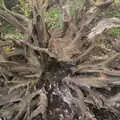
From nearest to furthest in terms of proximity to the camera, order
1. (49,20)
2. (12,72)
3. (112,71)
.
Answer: (112,71) → (12,72) → (49,20)

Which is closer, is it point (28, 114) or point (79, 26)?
point (28, 114)

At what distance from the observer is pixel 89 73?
345 centimetres

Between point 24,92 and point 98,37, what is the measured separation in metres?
0.90

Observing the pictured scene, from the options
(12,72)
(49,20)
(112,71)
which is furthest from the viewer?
(49,20)

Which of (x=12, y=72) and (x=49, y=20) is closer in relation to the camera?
(x=12, y=72)

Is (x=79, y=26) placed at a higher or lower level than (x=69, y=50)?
higher

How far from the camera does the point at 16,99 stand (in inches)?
137

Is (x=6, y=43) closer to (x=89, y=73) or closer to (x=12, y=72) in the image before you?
(x=12, y=72)

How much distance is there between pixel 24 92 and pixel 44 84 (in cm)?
21

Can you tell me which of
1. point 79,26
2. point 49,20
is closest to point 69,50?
point 79,26

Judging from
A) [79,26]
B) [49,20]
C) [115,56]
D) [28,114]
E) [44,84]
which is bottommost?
[28,114]

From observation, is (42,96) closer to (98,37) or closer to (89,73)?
(89,73)

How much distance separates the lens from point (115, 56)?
3.35 m

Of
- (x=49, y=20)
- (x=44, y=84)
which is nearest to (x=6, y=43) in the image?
(x=44, y=84)
